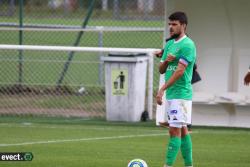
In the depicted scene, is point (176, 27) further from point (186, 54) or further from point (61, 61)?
point (61, 61)

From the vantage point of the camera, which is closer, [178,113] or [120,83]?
[178,113]

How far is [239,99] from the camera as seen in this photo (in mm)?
16516

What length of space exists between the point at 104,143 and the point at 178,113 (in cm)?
315

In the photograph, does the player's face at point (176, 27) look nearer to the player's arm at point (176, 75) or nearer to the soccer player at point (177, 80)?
the soccer player at point (177, 80)

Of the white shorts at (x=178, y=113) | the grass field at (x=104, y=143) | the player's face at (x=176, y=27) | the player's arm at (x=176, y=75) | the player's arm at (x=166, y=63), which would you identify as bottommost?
the grass field at (x=104, y=143)

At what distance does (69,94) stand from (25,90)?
34.6 inches

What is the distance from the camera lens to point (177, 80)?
1136 centimetres

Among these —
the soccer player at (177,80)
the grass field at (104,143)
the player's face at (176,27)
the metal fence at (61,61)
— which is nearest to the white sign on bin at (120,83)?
the grass field at (104,143)

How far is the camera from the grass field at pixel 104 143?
12.5m

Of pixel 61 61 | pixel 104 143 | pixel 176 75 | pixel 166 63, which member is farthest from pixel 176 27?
pixel 61 61

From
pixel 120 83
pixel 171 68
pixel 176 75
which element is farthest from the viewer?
pixel 120 83

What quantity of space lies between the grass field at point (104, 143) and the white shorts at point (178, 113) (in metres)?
1.04

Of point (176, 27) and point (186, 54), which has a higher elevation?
point (176, 27)

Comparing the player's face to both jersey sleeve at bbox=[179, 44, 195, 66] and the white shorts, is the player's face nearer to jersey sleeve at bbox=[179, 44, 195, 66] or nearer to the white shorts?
jersey sleeve at bbox=[179, 44, 195, 66]
